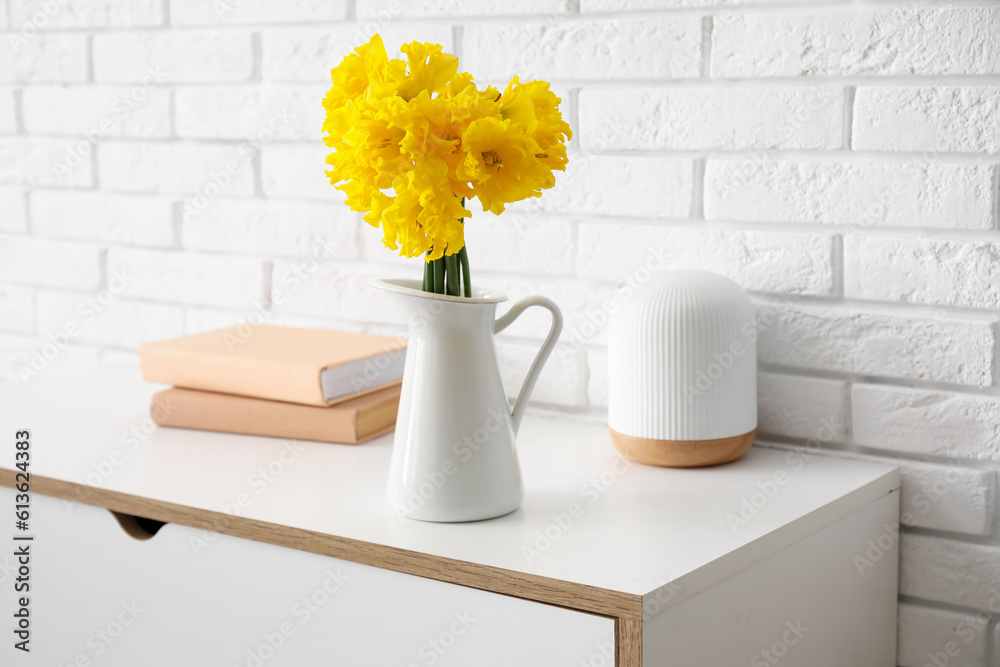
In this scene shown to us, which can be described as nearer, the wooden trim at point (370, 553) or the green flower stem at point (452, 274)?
the wooden trim at point (370, 553)

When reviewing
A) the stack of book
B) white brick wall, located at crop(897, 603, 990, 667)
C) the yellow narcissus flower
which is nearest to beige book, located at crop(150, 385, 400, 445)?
the stack of book

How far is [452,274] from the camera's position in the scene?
2.60 ft

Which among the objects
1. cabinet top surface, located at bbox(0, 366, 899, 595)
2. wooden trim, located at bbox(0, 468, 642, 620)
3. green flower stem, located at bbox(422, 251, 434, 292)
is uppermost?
green flower stem, located at bbox(422, 251, 434, 292)

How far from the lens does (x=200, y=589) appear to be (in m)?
0.86

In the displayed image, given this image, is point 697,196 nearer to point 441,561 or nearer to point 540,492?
point 540,492

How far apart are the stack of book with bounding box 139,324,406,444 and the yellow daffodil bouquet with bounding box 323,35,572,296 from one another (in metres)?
0.34

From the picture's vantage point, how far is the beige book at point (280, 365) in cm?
102

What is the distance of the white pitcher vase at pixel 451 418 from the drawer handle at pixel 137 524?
0.85ft

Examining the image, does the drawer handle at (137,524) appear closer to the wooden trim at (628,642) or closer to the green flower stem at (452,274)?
the green flower stem at (452,274)

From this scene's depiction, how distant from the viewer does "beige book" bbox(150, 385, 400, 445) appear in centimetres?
→ 102

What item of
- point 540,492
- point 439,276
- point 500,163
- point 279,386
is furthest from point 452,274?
point 279,386

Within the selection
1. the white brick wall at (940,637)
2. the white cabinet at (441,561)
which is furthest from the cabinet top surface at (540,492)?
the white brick wall at (940,637)

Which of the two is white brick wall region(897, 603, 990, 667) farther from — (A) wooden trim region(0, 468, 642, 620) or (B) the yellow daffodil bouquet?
(B) the yellow daffodil bouquet

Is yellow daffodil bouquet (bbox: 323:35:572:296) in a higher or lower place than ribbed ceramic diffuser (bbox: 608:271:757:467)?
higher
